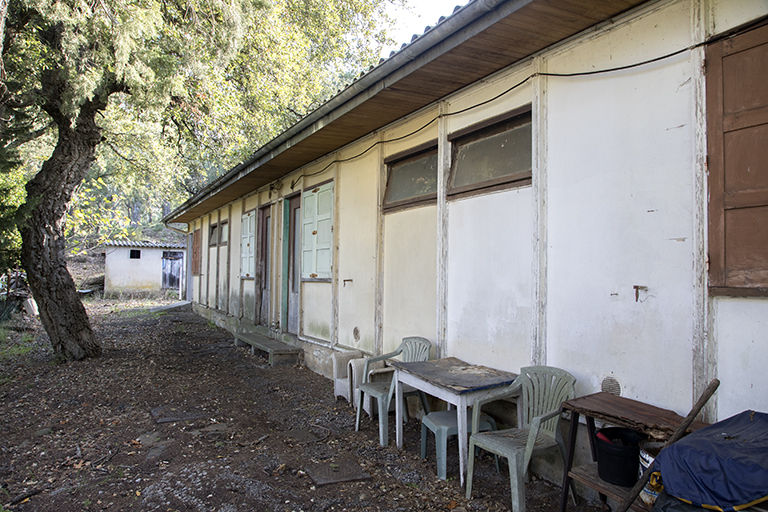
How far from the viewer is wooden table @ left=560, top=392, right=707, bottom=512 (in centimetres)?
223

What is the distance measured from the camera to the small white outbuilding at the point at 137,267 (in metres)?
21.5

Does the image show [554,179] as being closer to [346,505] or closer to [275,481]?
[346,505]

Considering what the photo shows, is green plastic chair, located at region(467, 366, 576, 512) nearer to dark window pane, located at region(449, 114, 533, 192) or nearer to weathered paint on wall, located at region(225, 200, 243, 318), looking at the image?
dark window pane, located at region(449, 114, 533, 192)

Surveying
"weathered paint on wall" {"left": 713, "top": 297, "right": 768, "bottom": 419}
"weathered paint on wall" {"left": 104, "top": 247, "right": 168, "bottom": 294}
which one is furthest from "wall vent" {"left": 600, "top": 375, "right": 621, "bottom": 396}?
"weathered paint on wall" {"left": 104, "top": 247, "right": 168, "bottom": 294}

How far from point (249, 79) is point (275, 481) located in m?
8.79

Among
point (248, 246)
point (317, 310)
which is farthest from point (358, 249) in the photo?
point (248, 246)

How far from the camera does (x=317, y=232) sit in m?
7.06

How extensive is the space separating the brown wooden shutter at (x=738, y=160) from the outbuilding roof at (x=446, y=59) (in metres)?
0.72

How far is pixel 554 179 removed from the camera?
10.9 feet

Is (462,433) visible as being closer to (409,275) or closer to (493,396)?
(493,396)

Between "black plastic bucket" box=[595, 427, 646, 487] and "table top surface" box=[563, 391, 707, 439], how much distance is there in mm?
126

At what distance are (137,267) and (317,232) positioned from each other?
61.2 ft

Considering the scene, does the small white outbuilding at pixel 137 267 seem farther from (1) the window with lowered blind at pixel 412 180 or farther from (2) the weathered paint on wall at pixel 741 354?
(2) the weathered paint on wall at pixel 741 354

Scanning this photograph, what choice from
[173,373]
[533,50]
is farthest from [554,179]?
[173,373]
